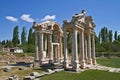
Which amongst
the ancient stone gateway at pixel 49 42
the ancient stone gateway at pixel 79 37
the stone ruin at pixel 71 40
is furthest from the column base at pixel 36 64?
the ancient stone gateway at pixel 79 37

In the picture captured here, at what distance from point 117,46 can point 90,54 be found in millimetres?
51872

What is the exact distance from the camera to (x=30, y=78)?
753 inches

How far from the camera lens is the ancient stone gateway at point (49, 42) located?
31658mm

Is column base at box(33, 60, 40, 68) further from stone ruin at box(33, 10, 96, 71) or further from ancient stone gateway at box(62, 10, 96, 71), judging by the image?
ancient stone gateway at box(62, 10, 96, 71)

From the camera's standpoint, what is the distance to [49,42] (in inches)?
1352

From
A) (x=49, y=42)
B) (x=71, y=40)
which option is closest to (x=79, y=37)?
(x=71, y=40)

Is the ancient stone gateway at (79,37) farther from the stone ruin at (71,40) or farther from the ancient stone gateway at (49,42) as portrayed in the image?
the ancient stone gateway at (49,42)

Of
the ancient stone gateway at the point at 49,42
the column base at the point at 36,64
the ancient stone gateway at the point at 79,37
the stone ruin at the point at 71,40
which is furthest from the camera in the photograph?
the ancient stone gateway at the point at 49,42

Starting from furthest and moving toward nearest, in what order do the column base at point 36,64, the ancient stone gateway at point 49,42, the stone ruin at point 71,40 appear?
the ancient stone gateway at point 49,42, the column base at point 36,64, the stone ruin at point 71,40

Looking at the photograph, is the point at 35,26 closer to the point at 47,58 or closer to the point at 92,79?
the point at 47,58

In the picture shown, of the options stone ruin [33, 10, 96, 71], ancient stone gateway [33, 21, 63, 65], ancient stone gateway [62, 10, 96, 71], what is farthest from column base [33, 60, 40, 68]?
ancient stone gateway [62, 10, 96, 71]

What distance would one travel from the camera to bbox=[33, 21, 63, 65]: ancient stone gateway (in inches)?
1246

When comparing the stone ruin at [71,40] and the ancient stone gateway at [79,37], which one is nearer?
the ancient stone gateway at [79,37]

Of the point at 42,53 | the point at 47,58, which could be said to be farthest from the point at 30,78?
the point at 47,58
